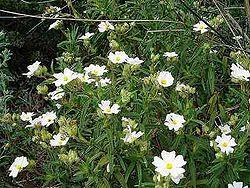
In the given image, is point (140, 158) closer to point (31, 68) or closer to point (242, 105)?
point (242, 105)

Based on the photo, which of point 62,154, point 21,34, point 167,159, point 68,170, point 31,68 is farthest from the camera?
point 21,34

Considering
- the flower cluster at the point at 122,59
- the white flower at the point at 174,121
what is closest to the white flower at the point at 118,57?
the flower cluster at the point at 122,59

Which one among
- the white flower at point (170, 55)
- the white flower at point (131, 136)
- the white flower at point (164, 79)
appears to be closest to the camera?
the white flower at point (131, 136)

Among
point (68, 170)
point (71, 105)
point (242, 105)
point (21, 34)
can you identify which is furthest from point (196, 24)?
point (21, 34)

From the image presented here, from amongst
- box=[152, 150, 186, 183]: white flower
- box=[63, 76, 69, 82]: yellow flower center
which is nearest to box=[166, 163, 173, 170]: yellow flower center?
box=[152, 150, 186, 183]: white flower

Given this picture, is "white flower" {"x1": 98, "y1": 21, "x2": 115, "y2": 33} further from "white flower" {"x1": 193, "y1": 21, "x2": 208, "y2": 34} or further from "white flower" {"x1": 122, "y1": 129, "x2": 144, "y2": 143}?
"white flower" {"x1": 122, "y1": 129, "x2": 144, "y2": 143}

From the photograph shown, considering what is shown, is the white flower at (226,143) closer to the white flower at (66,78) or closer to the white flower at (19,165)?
the white flower at (66,78)
